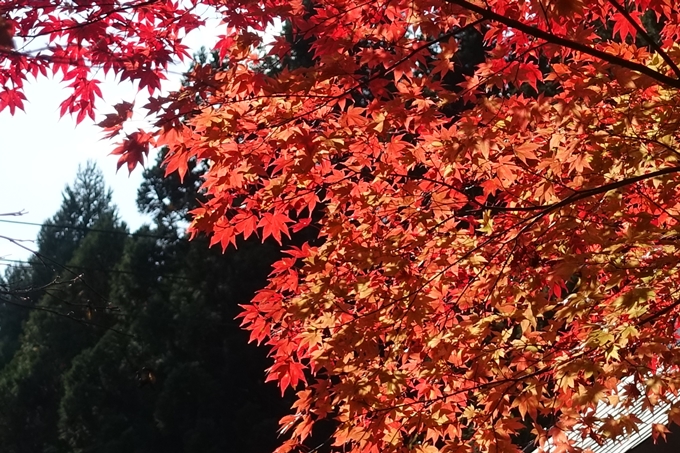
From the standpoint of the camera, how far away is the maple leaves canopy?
257cm

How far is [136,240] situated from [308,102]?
12.7m

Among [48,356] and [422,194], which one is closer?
[422,194]

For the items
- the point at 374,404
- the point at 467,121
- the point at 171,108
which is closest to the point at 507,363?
the point at 374,404

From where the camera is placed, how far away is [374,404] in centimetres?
281

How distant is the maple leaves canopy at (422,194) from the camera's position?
8.43 ft

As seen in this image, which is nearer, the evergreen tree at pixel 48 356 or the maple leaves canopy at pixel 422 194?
the maple leaves canopy at pixel 422 194

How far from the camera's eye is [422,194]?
3092 mm

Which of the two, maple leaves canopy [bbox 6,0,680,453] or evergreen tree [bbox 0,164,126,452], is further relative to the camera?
evergreen tree [bbox 0,164,126,452]

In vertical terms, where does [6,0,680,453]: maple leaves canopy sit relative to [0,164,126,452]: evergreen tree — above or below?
below

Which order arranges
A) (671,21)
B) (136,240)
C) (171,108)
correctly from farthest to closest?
(136,240) → (671,21) → (171,108)

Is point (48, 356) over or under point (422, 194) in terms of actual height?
over

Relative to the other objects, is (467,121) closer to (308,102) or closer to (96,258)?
(308,102)

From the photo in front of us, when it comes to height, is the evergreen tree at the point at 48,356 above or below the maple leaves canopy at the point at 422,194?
above

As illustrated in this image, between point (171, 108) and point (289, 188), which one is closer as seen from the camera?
point (171, 108)
